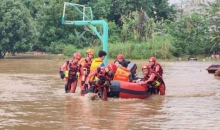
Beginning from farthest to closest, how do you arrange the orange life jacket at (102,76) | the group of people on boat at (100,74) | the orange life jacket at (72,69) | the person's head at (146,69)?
the orange life jacket at (72,69) → the person's head at (146,69) → the group of people on boat at (100,74) → the orange life jacket at (102,76)

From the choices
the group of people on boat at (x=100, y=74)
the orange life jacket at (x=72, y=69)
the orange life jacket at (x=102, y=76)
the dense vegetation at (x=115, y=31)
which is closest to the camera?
the orange life jacket at (x=102, y=76)

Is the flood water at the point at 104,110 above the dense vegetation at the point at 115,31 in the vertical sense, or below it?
below

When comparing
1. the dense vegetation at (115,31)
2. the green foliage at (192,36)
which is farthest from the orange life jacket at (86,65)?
the green foliage at (192,36)

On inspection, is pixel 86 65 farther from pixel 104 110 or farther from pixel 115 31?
pixel 115 31

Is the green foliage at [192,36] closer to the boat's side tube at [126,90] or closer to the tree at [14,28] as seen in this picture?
the tree at [14,28]

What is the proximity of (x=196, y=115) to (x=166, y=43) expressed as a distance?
93.4ft

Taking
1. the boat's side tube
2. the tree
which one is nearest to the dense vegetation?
the tree

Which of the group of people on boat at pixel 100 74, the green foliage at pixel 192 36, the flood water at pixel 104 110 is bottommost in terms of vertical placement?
the flood water at pixel 104 110

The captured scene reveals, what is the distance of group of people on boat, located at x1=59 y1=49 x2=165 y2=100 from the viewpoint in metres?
13.1

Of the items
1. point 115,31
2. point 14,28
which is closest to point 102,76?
point 14,28

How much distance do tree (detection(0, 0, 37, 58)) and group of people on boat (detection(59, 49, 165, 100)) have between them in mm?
25146

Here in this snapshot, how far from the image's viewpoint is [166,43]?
130 feet

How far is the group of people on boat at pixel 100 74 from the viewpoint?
1315cm

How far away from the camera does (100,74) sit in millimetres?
13008
